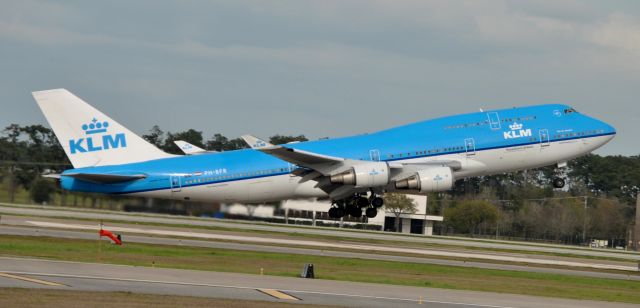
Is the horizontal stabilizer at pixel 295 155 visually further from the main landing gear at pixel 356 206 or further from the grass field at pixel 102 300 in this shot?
the grass field at pixel 102 300

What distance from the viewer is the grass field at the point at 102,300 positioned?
22.9m

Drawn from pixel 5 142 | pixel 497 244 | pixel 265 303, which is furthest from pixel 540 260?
pixel 5 142

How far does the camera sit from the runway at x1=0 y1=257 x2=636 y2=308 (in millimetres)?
26594

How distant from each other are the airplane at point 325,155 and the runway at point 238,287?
55.3 ft

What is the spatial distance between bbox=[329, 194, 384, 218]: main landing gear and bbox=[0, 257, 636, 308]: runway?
1907cm

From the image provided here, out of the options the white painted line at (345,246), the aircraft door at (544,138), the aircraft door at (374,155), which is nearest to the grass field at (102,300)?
the aircraft door at (374,155)

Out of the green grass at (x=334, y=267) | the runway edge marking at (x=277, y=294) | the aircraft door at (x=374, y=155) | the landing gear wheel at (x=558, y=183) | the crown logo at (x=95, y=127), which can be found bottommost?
the runway edge marking at (x=277, y=294)

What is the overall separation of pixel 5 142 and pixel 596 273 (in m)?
55.4

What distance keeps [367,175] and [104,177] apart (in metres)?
13.2

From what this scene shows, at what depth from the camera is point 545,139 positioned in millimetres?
50469

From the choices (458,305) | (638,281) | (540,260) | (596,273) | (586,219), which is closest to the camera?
(458,305)

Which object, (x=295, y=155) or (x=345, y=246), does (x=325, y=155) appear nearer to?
(x=295, y=155)

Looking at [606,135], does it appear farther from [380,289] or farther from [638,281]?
[380,289]

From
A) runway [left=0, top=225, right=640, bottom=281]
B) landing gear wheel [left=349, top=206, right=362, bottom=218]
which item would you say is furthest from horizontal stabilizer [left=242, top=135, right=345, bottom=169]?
runway [left=0, top=225, right=640, bottom=281]
